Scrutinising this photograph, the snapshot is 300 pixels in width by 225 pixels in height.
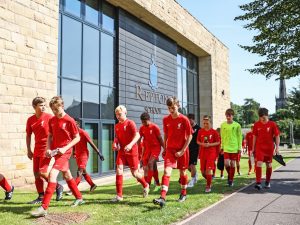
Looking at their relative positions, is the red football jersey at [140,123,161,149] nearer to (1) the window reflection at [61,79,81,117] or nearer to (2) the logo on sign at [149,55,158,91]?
(1) the window reflection at [61,79,81,117]

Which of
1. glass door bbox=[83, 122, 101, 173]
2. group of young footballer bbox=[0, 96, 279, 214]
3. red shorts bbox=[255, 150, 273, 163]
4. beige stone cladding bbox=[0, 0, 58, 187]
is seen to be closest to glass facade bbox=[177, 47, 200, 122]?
glass door bbox=[83, 122, 101, 173]

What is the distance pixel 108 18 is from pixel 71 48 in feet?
10.1

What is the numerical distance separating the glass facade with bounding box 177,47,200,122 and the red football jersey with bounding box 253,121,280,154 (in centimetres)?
1309

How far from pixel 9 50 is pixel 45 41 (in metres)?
1.35

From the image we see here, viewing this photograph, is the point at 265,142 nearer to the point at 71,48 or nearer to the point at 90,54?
the point at 71,48

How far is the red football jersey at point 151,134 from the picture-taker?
8602 millimetres

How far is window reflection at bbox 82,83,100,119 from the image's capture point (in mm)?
13111

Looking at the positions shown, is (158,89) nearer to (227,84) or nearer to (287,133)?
(227,84)

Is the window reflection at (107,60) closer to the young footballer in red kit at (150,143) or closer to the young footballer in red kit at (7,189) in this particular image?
the young footballer in red kit at (150,143)

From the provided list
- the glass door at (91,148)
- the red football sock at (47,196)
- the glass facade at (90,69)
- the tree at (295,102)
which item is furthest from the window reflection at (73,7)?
the tree at (295,102)

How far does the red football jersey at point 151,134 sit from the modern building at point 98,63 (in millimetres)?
3135

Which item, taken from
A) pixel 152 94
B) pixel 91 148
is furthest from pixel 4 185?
pixel 152 94

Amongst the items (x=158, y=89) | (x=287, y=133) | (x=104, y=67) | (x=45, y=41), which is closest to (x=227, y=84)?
(x=158, y=89)

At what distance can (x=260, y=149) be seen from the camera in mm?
8703
